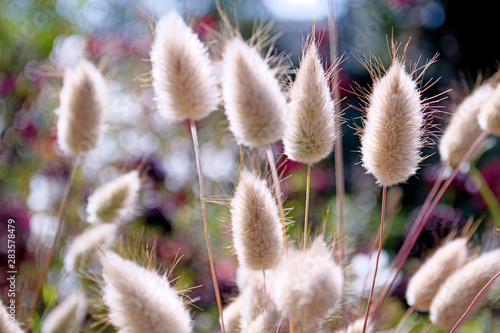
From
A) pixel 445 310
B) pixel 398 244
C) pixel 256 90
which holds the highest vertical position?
pixel 256 90

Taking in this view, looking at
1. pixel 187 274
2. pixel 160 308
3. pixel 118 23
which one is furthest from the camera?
pixel 118 23

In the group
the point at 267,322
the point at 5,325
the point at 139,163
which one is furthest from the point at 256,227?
the point at 139,163

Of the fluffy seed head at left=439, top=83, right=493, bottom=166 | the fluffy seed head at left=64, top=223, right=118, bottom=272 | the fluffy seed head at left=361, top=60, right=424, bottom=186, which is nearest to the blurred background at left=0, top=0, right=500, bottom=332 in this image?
the fluffy seed head at left=64, top=223, right=118, bottom=272

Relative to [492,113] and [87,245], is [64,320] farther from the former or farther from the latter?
[492,113]

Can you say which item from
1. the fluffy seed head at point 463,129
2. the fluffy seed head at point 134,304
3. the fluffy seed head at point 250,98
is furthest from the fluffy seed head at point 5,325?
the fluffy seed head at point 463,129

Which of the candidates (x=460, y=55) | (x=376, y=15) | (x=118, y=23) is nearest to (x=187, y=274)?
(x=118, y=23)

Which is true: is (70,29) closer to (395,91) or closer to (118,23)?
(118,23)
